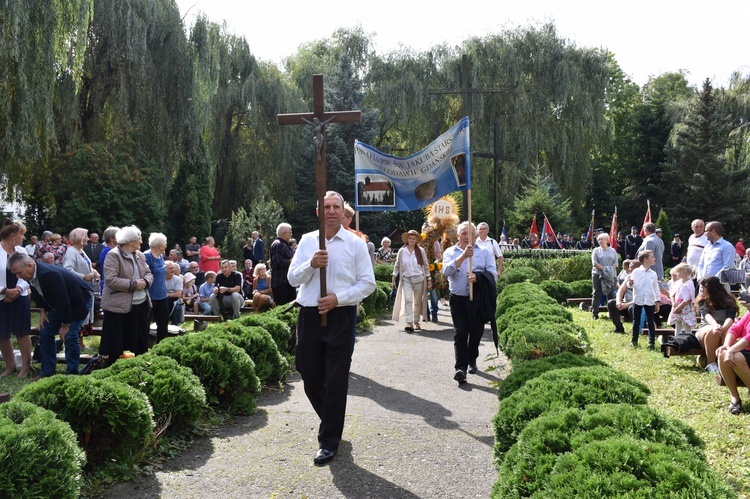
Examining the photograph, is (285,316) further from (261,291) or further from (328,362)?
(261,291)

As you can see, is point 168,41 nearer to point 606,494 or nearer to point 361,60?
point 361,60

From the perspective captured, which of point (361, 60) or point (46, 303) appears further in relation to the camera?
point (361, 60)

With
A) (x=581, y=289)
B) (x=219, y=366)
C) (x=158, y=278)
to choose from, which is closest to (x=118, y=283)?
(x=158, y=278)

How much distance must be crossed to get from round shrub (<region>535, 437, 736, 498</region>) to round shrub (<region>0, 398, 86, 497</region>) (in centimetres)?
241

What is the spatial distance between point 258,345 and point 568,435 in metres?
4.12

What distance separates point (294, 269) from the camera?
16.8ft

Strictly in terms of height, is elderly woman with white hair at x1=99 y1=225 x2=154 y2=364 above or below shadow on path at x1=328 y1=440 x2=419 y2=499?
above

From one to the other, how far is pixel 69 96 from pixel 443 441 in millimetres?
18002

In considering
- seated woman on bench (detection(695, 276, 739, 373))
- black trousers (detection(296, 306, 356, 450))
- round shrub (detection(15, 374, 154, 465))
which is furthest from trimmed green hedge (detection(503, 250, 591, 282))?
round shrub (detection(15, 374, 154, 465))

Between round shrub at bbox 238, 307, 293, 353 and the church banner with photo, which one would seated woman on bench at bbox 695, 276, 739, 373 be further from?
round shrub at bbox 238, 307, 293, 353

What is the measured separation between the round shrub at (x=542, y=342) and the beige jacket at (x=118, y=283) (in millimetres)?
3872

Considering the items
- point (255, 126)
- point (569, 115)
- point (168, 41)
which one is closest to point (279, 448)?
point (168, 41)

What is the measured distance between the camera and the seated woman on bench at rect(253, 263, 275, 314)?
11477mm

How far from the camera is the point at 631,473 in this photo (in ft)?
9.00
